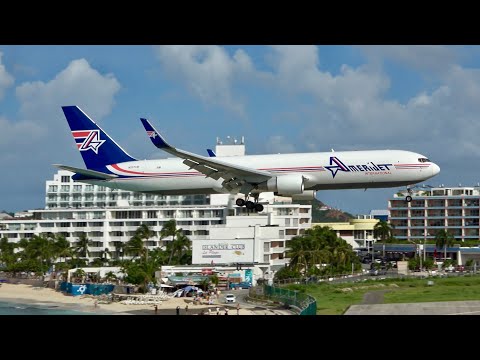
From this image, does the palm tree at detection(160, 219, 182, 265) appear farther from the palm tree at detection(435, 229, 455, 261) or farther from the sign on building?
the palm tree at detection(435, 229, 455, 261)

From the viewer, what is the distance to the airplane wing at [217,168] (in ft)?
146

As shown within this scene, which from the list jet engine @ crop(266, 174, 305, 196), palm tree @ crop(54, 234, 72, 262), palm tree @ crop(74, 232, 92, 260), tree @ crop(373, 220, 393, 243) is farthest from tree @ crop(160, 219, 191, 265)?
jet engine @ crop(266, 174, 305, 196)

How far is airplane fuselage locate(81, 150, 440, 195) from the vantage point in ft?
151

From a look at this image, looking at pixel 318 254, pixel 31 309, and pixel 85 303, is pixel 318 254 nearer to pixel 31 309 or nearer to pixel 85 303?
pixel 85 303

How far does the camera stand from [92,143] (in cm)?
5741

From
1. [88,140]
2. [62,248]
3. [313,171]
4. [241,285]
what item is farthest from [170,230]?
[313,171]

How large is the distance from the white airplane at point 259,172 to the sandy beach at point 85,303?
44.0 feet

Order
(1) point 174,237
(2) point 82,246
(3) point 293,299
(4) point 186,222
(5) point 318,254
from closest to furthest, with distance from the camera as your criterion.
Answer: (3) point 293,299
(5) point 318,254
(1) point 174,237
(4) point 186,222
(2) point 82,246

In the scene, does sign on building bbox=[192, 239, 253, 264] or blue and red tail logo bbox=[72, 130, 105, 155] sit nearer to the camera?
blue and red tail logo bbox=[72, 130, 105, 155]

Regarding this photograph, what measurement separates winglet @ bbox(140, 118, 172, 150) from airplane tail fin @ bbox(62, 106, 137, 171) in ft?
28.8

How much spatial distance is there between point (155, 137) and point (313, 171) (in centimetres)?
974
